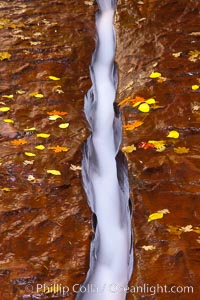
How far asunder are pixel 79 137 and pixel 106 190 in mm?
641

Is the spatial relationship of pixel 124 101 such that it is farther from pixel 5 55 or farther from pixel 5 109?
pixel 5 55

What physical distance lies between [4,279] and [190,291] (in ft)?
4.56

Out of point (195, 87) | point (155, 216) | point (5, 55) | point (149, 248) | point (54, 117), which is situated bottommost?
point (149, 248)

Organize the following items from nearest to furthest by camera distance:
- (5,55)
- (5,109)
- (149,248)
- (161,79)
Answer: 1. (149,248)
2. (5,109)
3. (161,79)
4. (5,55)

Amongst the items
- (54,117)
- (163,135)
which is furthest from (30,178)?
(163,135)

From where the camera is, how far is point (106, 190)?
548 centimetres

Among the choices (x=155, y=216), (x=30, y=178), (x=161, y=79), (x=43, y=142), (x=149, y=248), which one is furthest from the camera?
(x=161, y=79)

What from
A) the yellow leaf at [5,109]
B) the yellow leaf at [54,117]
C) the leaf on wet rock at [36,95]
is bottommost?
the yellow leaf at [54,117]

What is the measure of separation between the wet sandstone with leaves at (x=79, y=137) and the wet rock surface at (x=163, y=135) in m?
0.01

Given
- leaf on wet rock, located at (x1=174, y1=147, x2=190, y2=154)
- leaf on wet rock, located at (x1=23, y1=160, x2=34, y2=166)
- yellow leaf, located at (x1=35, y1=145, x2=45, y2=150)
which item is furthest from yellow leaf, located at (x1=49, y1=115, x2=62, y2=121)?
leaf on wet rock, located at (x1=174, y1=147, x2=190, y2=154)

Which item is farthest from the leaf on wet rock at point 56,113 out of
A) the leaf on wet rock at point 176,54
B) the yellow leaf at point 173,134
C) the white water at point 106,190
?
the leaf on wet rock at point 176,54

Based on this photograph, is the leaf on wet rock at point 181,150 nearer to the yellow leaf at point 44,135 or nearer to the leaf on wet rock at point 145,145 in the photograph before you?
the leaf on wet rock at point 145,145

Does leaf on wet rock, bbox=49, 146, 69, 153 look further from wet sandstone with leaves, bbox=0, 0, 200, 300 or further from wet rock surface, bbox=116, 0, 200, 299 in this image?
wet rock surface, bbox=116, 0, 200, 299

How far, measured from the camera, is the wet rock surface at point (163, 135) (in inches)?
170
